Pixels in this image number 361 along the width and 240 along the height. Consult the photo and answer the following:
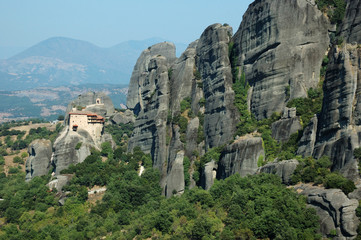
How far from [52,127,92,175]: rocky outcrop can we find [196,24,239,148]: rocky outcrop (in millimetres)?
23280

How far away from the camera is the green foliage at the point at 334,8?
69.1 metres

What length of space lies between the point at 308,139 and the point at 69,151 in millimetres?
44638

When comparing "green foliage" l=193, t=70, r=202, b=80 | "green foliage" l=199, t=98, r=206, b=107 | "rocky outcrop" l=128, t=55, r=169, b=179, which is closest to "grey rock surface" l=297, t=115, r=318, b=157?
"green foliage" l=199, t=98, r=206, b=107

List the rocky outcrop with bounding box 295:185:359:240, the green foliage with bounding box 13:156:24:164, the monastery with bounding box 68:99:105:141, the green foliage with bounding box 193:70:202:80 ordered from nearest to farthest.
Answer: the rocky outcrop with bounding box 295:185:359:240 → the green foliage with bounding box 193:70:202:80 → the monastery with bounding box 68:99:105:141 → the green foliage with bounding box 13:156:24:164

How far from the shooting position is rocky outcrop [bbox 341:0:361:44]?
209 ft

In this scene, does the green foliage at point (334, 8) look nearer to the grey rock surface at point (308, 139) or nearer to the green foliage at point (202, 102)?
the grey rock surface at point (308, 139)

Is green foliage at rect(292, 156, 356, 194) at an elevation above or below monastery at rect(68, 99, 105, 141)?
below

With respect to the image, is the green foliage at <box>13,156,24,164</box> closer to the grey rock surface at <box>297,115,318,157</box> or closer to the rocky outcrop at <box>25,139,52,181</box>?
the rocky outcrop at <box>25,139,52,181</box>

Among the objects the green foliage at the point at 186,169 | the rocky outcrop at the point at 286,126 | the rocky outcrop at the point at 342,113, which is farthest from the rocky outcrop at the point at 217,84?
the rocky outcrop at the point at 342,113

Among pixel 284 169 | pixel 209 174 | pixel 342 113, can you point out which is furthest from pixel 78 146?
pixel 342 113

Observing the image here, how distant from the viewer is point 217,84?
77062mm

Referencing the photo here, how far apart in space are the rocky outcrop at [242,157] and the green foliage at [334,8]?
19.0m

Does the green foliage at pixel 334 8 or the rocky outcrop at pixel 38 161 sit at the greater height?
the green foliage at pixel 334 8

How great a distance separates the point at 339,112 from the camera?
173ft
